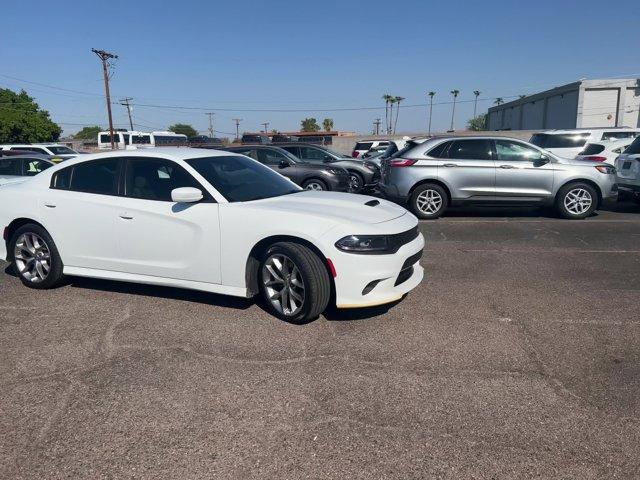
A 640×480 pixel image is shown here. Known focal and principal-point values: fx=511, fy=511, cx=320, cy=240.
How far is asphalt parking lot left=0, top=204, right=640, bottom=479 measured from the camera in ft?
8.60

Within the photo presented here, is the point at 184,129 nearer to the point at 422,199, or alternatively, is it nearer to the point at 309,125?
the point at 309,125

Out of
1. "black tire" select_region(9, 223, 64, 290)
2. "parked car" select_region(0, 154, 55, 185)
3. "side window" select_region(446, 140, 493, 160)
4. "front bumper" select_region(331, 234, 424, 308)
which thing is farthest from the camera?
"parked car" select_region(0, 154, 55, 185)

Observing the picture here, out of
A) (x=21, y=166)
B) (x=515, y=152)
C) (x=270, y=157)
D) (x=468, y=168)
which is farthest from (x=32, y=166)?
(x=515, y=152)

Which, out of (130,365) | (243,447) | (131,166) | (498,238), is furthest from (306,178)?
(243,447)

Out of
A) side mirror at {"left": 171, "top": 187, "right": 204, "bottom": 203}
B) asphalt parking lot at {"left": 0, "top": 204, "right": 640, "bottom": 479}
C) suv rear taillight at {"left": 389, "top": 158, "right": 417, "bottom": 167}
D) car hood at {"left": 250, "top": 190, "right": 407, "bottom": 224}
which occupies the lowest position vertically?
asphalt parking lot at {"left": 0, "top": 204, "right": 640, "bottom": 479}

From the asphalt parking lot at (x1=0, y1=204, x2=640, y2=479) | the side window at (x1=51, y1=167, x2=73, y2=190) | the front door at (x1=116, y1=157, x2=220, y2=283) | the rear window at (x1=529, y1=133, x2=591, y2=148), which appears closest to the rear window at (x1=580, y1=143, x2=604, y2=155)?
the rear window at (x1=529, y1=133, x2=591, y2=148)

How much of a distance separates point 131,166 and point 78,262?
1.13 meters

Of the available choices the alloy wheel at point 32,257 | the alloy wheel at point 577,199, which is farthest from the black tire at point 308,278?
the alloy wheel at point 577,199

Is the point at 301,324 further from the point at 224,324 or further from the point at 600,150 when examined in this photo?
the point at 600,150

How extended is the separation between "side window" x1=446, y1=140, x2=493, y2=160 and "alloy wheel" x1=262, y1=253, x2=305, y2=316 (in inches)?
248

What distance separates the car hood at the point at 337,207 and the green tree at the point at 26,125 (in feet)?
149

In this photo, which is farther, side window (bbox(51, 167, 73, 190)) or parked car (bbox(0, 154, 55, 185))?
parked car (bbox(0, 154, 55, 185))

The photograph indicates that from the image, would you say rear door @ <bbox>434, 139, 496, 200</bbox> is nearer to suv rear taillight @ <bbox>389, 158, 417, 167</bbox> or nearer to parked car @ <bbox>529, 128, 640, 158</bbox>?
suv rear taillight @ <bbox>389, 158, 417, 167</bbox>

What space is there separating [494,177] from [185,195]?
22.0ft
